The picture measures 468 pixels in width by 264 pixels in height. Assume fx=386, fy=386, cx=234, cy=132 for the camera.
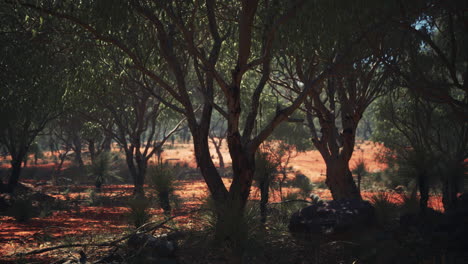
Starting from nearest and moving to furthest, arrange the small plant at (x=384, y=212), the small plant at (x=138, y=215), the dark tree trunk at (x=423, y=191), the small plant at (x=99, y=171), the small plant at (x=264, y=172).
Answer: the dark tree trunk at (x=423, y=191) → the small plant at (x=384, y=212) → the small plant at (x=138, y=215) → the small plant at (x=264, y=172) → the small plant at (x=99, y=171)

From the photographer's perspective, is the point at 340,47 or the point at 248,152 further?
the point at 340,47

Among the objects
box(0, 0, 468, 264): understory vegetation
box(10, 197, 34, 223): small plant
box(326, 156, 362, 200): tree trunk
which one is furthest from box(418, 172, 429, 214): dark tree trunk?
box(10, 197, 34, 223): small plant

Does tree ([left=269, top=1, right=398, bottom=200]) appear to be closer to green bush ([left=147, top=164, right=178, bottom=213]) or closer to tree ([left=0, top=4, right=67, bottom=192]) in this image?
green bush ([left=147, top=164, right=178, bottom=213])

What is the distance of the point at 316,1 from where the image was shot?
738cm

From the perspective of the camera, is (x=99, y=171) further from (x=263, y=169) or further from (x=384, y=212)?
(x=384, y=212)

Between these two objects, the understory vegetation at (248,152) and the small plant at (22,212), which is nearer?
the understory vegetation at (248,152)

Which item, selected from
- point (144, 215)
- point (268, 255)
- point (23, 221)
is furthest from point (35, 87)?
point (268, 255)

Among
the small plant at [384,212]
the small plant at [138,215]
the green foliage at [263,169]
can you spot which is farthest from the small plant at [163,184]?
the small plant at [384,212]

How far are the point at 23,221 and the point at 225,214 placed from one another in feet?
26.1

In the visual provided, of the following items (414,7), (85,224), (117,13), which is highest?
(414,7)

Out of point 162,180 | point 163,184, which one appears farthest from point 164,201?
point 162,180

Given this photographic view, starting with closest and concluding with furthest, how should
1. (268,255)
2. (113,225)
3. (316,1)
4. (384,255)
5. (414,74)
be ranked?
1. (384,255)
2. (268,255)
3. (316,1)
4. (414,74)
5. (113,225)

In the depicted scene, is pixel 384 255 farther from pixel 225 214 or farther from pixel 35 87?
pixel 35 87

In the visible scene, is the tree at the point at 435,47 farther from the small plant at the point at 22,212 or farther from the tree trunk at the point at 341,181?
the small plant at the point at 22,212
